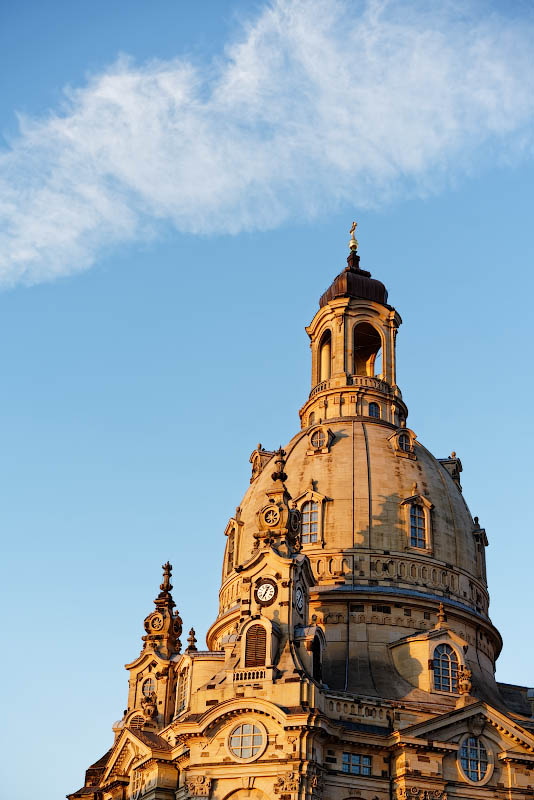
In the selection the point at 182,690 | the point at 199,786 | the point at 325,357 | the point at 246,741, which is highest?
the point at 325,357

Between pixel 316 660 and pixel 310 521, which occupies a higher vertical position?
pixel 310 521

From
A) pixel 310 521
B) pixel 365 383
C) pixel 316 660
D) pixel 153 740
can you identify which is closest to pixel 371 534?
pixel 310 521

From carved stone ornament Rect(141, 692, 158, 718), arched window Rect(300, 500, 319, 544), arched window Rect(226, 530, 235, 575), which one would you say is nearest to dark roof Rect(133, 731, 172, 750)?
carved stone ornament Rect(141, 692, 158, 718)

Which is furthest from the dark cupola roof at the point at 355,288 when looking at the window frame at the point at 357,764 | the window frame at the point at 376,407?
the window frame at the point at 357,764

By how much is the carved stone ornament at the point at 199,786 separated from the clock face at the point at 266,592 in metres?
9.29

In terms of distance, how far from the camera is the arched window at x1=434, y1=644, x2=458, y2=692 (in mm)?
59000

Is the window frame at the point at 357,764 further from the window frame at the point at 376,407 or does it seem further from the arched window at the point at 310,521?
the window frame at the point at 376,407

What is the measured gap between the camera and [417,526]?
2608 inches

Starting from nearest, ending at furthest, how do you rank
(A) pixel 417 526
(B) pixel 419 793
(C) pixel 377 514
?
(B) pixel 419 793, (C) pixel 377 514, (A) pixel 417 526

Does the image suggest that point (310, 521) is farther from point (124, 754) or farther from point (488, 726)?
point (124, 754)

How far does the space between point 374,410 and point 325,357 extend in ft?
21.3

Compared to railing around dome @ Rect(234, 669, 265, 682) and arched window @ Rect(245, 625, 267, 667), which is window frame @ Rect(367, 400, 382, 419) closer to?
arched window @ Rect(245, 625, 267, 667)

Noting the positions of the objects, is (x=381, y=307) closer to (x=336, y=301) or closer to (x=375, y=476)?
(x=336, y=301)

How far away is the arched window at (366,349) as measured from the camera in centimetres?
8044
